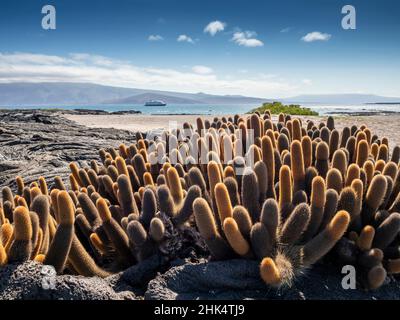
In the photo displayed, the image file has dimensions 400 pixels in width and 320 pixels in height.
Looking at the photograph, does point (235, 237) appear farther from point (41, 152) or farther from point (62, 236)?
point (41, 152)

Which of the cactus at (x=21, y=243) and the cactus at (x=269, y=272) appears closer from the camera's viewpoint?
the cactus at (x=269, y=272)

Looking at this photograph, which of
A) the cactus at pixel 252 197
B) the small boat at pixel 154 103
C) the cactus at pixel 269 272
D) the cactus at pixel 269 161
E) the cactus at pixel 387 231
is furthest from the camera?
the small boat at pixel 154 103

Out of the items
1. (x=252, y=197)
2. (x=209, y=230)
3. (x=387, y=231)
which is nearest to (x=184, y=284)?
(x=209, y=230)

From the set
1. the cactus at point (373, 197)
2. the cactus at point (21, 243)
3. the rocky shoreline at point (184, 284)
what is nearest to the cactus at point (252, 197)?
the rocky shoreline at point (184, 284)

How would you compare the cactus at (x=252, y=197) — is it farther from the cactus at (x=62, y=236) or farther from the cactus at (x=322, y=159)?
the cactus at (x=62, y=236)

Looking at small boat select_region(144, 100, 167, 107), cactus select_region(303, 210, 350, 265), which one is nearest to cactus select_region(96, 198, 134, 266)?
cactus select_region(303, 210, 350, 265)

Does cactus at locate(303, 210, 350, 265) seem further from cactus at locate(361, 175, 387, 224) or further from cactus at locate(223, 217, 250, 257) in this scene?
cactus at locate(361, 175, 387, 224)

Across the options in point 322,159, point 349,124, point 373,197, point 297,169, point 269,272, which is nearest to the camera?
point 269,272

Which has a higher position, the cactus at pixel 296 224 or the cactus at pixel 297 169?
the cactus at pixel 297 169

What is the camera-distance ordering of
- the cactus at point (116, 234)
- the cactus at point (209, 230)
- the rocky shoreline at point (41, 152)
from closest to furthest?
1. the cactus at point (209, 230)
2. the cactus at point (116, 234)
3. the rocky shoreline at point (41, 152)

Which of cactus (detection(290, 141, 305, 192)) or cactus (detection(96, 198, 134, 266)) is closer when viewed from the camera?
cactus (detection(96, 198, 134, 266))

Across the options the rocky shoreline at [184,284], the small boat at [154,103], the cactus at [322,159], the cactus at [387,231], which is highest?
the small boat at [154,103]

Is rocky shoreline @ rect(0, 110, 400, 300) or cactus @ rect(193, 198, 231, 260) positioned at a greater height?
cactus @ rect(193, 198, 231, 260)

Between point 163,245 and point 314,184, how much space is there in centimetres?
109
